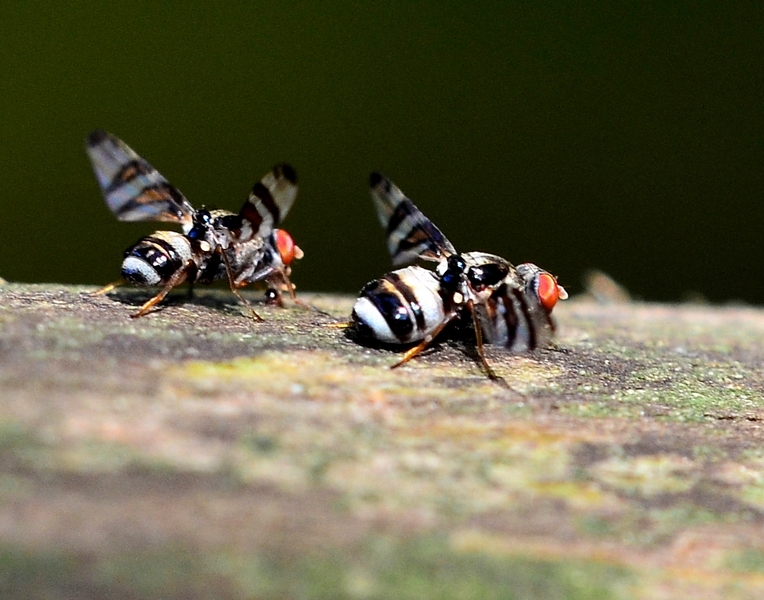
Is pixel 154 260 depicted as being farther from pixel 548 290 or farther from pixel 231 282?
pixel 548 290

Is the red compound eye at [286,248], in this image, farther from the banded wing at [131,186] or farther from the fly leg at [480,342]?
the fly leg at [480,342]

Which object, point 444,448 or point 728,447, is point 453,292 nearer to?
point 728,447

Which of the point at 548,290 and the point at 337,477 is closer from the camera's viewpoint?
the point at 337,477

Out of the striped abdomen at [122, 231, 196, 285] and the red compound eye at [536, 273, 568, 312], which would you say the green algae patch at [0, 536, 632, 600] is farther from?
the striped abdomen at [122, 231, 196, 285]

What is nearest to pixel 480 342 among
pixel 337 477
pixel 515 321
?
pixel 515 321

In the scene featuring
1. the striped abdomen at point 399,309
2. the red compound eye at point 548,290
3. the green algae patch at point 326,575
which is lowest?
the green algae patch at point 326,575

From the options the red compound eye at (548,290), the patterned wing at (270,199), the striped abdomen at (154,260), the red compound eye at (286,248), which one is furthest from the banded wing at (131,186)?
the red compound eye at (548,290)

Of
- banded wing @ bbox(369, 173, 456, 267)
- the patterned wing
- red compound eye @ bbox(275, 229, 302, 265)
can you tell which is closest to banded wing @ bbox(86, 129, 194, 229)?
the patterned wing
